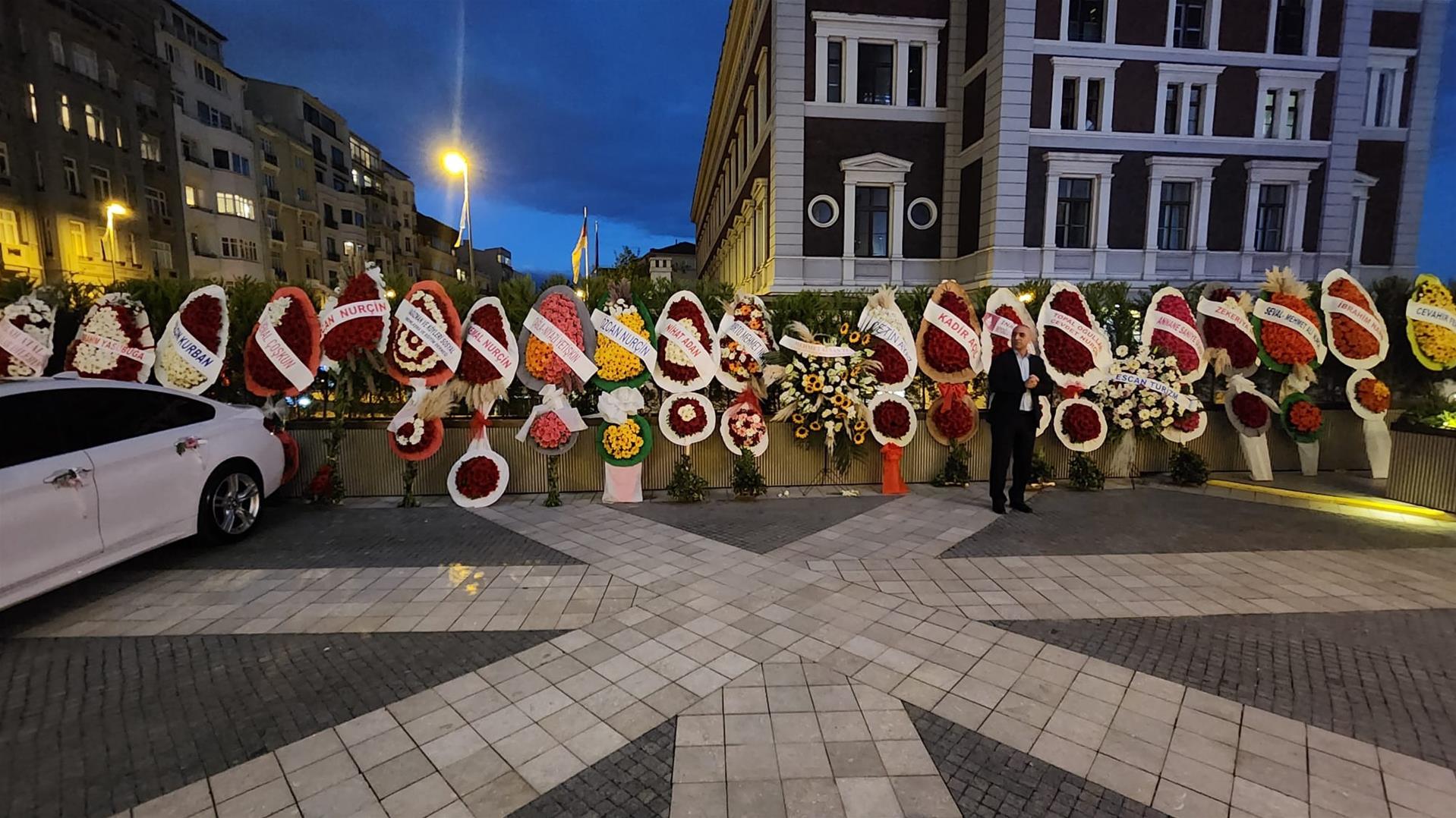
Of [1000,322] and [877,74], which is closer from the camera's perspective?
[1000,322]

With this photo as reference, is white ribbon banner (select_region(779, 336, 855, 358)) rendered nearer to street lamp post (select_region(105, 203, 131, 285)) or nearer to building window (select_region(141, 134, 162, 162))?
street lamp post (select_region(105, 203, 131, 285))

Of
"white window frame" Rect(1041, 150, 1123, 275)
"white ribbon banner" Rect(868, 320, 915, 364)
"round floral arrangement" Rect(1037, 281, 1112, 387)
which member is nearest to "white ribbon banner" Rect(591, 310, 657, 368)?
"white ribbon banner" Rect(868, 320, 915, 364)

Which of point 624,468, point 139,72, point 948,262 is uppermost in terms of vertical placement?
point 139,72

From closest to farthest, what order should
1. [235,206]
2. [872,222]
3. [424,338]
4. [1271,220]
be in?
[424,338]
[872,222]
[1271,220]
[235,206]

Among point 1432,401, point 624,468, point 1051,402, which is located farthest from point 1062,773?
point 1432,401

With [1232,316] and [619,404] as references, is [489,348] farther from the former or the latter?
[1232,316]

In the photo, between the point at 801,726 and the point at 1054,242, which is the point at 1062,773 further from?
the point at 1054,242

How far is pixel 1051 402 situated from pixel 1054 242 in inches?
665

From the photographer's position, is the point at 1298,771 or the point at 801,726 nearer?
the point at 1298,771

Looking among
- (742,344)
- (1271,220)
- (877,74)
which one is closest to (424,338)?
(742,344)

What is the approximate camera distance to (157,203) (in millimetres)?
32656

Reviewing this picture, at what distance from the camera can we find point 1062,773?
2.87m

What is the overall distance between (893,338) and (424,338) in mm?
5549

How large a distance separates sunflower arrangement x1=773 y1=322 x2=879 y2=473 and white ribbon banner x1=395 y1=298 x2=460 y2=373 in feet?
12.9
